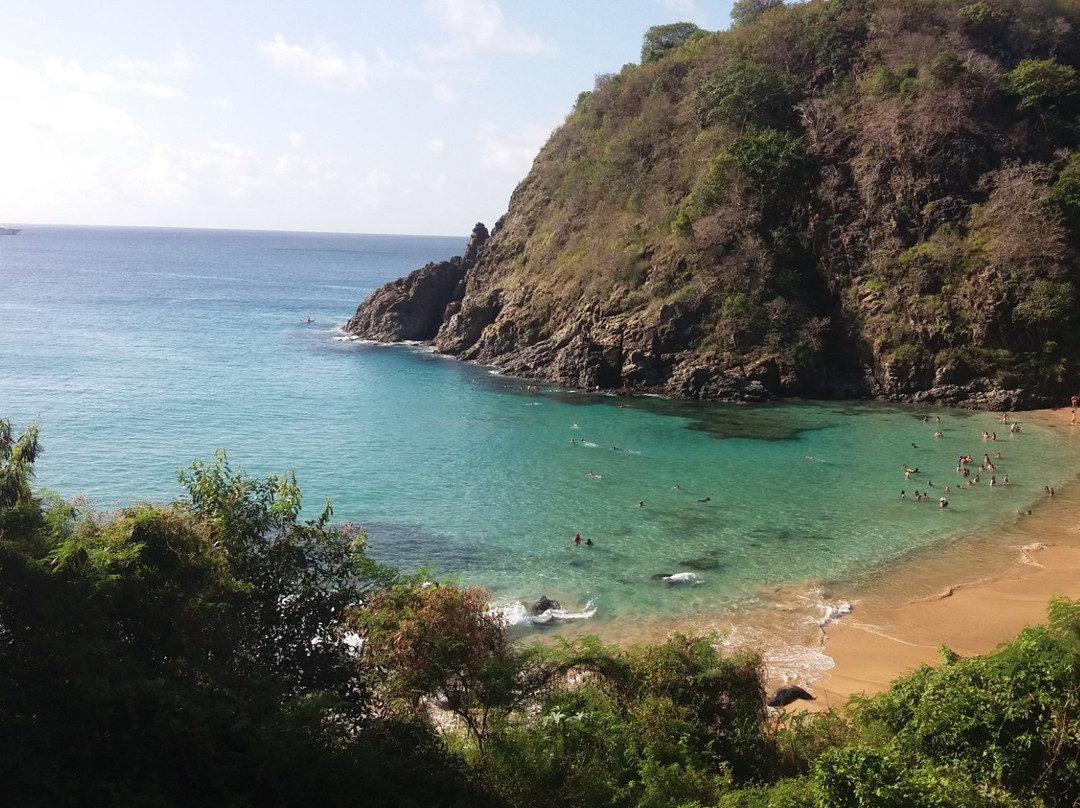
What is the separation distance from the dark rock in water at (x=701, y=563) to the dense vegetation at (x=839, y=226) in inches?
1211

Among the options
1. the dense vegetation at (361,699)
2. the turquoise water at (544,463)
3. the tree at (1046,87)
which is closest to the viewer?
the dense vegetation at (361,699)

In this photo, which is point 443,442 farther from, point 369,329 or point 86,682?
point 369,329

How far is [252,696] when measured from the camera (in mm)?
13562

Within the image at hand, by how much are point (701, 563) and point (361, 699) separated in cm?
1992

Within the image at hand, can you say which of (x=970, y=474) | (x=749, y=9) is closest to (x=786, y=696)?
(x=970, y=474)

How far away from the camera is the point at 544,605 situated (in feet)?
92.4

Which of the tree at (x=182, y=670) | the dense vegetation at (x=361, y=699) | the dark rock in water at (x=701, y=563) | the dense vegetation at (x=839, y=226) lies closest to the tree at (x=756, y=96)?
the dense vegetation at (x=839, y=226)

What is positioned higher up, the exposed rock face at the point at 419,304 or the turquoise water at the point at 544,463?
the exposed rock face at the point at 419,304

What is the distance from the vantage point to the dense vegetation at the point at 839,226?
193 feet

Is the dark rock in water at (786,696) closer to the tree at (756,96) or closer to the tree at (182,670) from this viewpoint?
the tree at (182,670)

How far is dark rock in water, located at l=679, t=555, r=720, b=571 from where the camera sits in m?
32.0

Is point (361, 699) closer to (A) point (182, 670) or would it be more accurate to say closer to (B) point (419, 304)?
(A) point (182, 670)

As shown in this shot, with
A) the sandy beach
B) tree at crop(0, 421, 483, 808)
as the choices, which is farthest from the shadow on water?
tree at crop(0, 421, 483, 808)

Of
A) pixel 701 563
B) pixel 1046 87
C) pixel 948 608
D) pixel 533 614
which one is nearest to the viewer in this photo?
pixel 533 614
